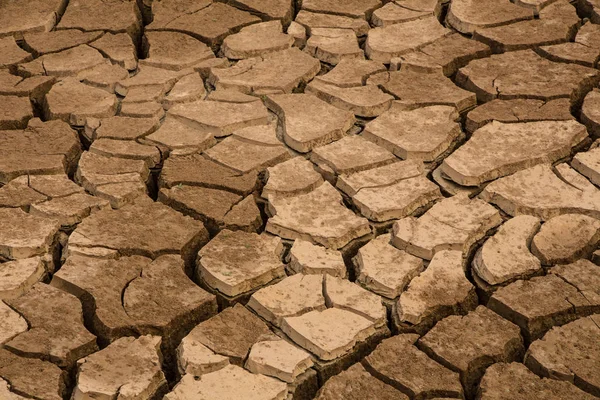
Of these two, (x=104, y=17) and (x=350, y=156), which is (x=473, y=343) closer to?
(x=350, y=156)

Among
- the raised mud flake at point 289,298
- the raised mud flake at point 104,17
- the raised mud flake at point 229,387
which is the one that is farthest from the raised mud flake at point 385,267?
the raised mud flake at point 104,17

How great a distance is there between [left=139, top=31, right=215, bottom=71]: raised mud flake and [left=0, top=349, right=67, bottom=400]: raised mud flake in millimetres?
1935

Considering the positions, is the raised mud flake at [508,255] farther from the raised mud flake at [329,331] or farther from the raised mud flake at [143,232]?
the raised mud flake at [143,232]

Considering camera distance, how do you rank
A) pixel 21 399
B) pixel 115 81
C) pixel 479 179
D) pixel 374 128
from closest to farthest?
1. pixel 21 399
2. pixel 479 179
3. pixel 374 128
4. pixel 115 81

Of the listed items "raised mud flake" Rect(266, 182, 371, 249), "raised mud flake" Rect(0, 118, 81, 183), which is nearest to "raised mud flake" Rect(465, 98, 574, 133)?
"raised mud flake" Rect(266, 182, 371, 249)

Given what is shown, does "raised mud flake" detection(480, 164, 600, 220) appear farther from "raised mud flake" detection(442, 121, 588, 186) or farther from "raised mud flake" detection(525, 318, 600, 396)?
"raised mud flake" detection(525, 318, 600, 396)

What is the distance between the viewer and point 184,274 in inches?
141

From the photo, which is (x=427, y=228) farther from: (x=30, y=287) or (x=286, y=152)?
(x=30, y=287)

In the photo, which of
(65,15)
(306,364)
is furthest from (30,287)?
(65,15)

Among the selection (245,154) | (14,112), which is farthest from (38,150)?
(245,154)

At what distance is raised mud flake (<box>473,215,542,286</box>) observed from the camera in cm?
361

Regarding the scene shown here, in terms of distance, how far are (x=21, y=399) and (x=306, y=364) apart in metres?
0.80

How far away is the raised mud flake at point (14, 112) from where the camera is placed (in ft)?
14.5

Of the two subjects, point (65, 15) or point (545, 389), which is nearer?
point (545, 389)
